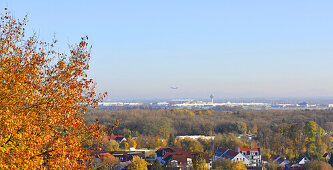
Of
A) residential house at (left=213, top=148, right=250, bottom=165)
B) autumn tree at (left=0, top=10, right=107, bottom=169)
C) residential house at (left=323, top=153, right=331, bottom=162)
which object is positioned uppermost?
autumn tree at (left=0, top=10, right=107, bottom=169)

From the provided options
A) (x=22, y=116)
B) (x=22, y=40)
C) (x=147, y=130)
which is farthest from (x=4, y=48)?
(x=147, y=130)

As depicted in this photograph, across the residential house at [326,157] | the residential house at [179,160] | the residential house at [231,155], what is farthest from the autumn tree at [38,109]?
the residential house at [326,157]

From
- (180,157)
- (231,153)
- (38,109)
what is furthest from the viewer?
(231,153)

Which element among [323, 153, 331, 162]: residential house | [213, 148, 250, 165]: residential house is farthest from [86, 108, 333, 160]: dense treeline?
[213, 148, 250, 165]: residential house

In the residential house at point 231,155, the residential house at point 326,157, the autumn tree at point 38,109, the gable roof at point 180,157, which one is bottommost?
the residential house at point 326,157

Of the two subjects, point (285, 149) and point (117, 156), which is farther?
point (285, 149)

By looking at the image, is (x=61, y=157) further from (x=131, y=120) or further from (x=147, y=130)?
(x=131, y=120)

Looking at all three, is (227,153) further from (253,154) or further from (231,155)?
(253,154)

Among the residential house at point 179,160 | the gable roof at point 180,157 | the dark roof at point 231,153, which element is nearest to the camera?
the residential house at point 179,160

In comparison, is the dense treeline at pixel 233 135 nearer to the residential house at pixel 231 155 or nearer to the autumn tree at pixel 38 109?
the residential house at pixel 231 155

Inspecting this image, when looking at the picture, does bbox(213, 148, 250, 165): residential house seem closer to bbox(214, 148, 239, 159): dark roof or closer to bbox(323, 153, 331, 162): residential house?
bbox(214, 148, 239, 159): dark roof

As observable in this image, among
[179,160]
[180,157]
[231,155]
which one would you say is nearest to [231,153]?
[231,155]
